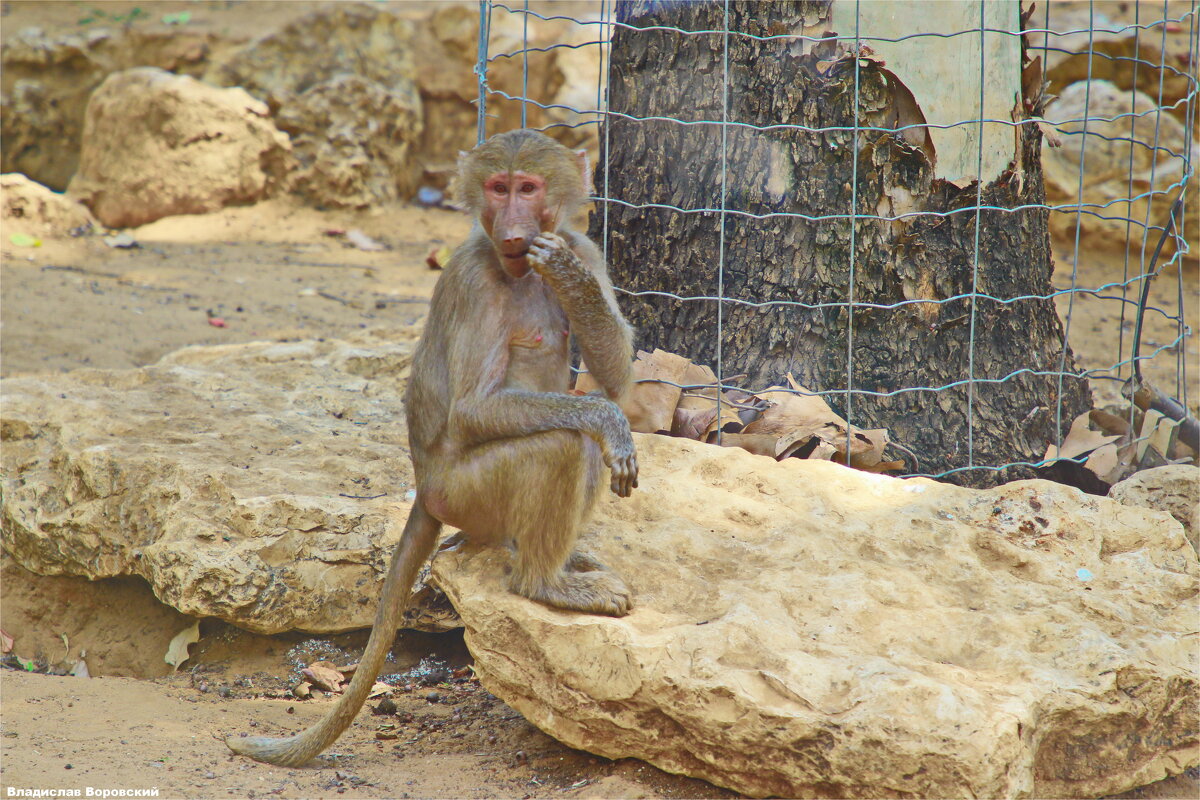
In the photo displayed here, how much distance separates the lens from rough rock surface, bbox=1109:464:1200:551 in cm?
424

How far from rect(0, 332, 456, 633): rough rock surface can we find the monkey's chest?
0.90 meters

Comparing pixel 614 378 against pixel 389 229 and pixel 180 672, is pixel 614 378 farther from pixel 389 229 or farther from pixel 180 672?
pixel 389 229

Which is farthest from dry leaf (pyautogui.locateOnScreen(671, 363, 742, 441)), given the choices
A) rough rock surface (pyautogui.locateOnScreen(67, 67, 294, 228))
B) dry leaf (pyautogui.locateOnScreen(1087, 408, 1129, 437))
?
rough rock surface (pyautogui.locateOnScreen(67, 67, 294, 228))

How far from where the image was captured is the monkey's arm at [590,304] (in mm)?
3572

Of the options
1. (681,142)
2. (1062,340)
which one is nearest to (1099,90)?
(1062,340)

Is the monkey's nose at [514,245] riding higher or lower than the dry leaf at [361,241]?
higher

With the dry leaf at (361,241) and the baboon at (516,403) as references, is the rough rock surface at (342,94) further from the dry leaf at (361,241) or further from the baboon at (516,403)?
the baboon at (516,403)

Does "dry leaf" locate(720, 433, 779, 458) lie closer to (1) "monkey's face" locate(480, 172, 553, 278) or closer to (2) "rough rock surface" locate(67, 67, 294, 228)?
(1) "monkey's face" locate(480, 172, 553, 278)

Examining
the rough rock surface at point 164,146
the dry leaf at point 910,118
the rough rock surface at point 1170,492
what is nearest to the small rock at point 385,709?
the rough rock surface at point 1170,492

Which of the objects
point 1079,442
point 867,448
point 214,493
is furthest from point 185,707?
point 1079,442

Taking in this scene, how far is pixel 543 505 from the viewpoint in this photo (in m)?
3.47

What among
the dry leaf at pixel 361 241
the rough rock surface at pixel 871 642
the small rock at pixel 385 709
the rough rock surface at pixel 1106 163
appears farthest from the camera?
the dry leaf at pixel 361 241

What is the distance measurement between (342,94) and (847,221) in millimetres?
7921

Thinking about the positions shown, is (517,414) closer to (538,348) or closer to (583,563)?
(538,348)
